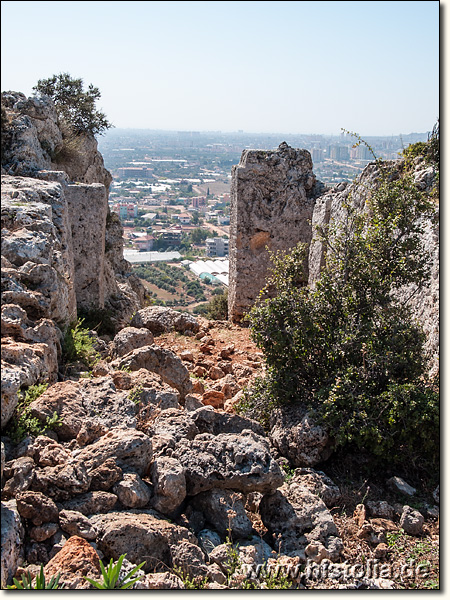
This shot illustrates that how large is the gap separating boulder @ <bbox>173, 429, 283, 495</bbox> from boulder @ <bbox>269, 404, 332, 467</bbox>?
83cm

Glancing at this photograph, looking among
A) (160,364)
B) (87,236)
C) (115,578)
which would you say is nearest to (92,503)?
(115,578)

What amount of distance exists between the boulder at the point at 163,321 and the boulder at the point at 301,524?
495 centimetres

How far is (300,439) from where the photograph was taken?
522 cm

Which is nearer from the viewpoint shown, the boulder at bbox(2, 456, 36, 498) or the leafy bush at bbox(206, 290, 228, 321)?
the boulder at bbox(2, 456, 36, 498)

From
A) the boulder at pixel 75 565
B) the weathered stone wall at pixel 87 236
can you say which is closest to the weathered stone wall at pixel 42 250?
the weathered stone wall at pixel 87 236

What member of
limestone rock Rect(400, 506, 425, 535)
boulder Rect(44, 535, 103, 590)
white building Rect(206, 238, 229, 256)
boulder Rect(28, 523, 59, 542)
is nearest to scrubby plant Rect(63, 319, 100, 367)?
boulder Rect(28, 523, 59, 542)

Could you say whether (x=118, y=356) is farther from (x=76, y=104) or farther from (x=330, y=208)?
(x=76, y=104)

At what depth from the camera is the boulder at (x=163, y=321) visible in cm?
915

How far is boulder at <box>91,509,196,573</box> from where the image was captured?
11.6ft

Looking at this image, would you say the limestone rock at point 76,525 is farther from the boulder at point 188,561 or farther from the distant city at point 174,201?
the distant city at point 174,201

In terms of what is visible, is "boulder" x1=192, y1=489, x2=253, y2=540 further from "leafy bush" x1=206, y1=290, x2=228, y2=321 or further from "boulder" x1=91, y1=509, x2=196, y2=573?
"leafy bush" x1=206, y1=290, x2=228, y2=321

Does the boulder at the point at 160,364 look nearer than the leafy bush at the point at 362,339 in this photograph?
No

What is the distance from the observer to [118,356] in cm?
665

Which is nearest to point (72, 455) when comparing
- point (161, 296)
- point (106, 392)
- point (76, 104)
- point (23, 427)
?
point (23, 427)
